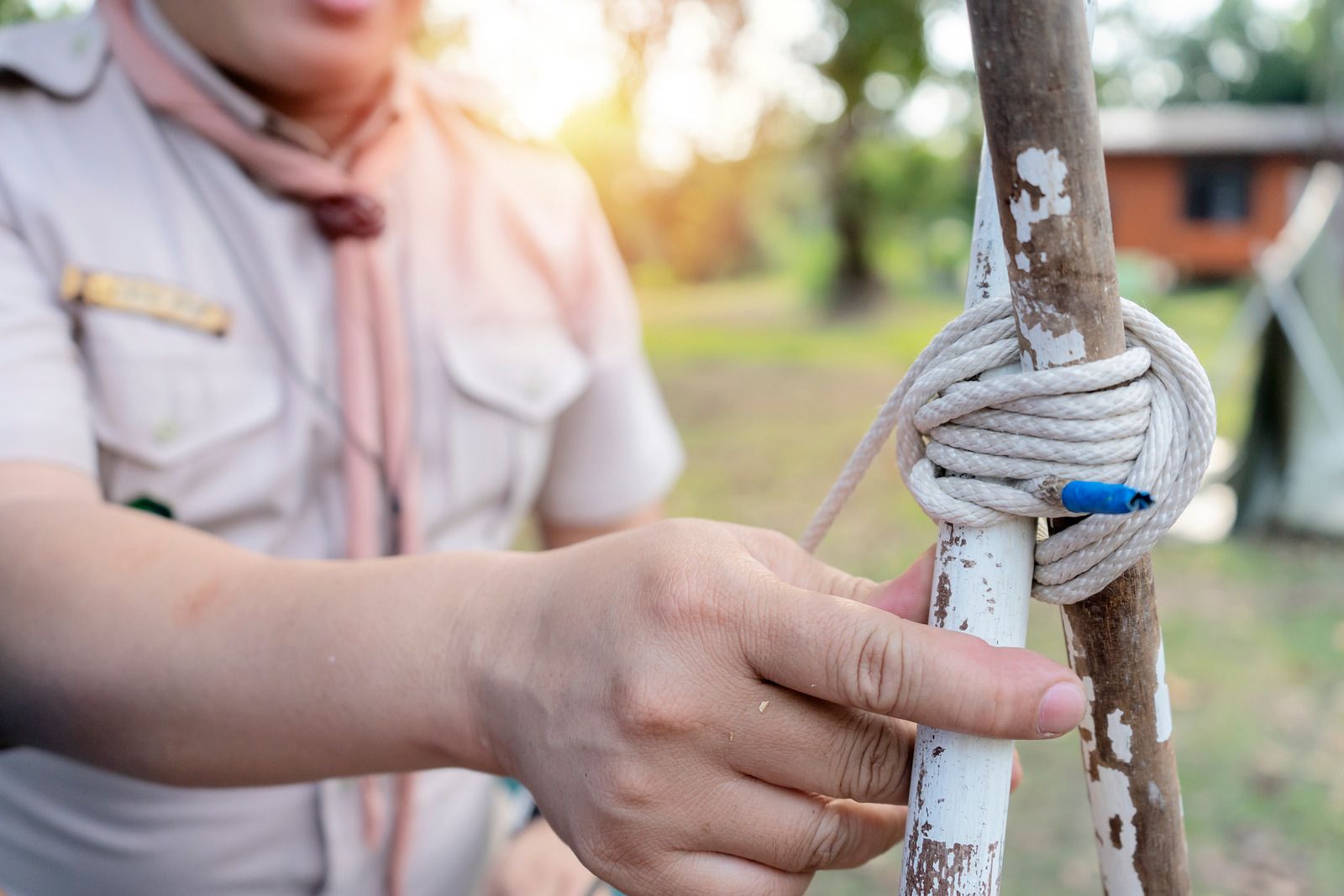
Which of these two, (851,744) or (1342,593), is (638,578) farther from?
(1342,593)

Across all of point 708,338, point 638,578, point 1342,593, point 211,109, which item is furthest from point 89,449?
point 708,338

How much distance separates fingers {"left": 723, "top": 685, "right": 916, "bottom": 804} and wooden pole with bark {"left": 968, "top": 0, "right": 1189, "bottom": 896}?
6.1 inches

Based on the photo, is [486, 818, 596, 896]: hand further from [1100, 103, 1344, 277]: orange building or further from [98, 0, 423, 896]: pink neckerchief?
[1100, 103, 1344, 277]: orange building

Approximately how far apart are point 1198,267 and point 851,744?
18775 millimetres

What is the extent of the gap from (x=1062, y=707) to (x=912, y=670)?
9cm

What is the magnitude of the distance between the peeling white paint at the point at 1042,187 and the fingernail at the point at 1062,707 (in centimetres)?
28

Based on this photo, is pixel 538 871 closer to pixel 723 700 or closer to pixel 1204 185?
pixel 723 700

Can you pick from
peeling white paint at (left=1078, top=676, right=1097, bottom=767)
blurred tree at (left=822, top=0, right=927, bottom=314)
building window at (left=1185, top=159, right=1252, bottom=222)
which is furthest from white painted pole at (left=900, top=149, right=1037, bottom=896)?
building window at (left=1185, top=159, right=1252, bottom=222)

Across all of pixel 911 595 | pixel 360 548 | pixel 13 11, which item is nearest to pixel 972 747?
pixel 911 595

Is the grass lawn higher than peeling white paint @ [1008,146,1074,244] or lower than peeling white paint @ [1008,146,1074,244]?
lower

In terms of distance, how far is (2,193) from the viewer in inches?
42.4

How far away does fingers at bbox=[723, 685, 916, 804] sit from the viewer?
0.65 m

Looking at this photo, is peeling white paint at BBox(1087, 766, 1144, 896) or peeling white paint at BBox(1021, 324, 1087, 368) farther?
peeling white paint at BBox(1087, 766, 1144, 896)

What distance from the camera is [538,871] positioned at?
1363mm
